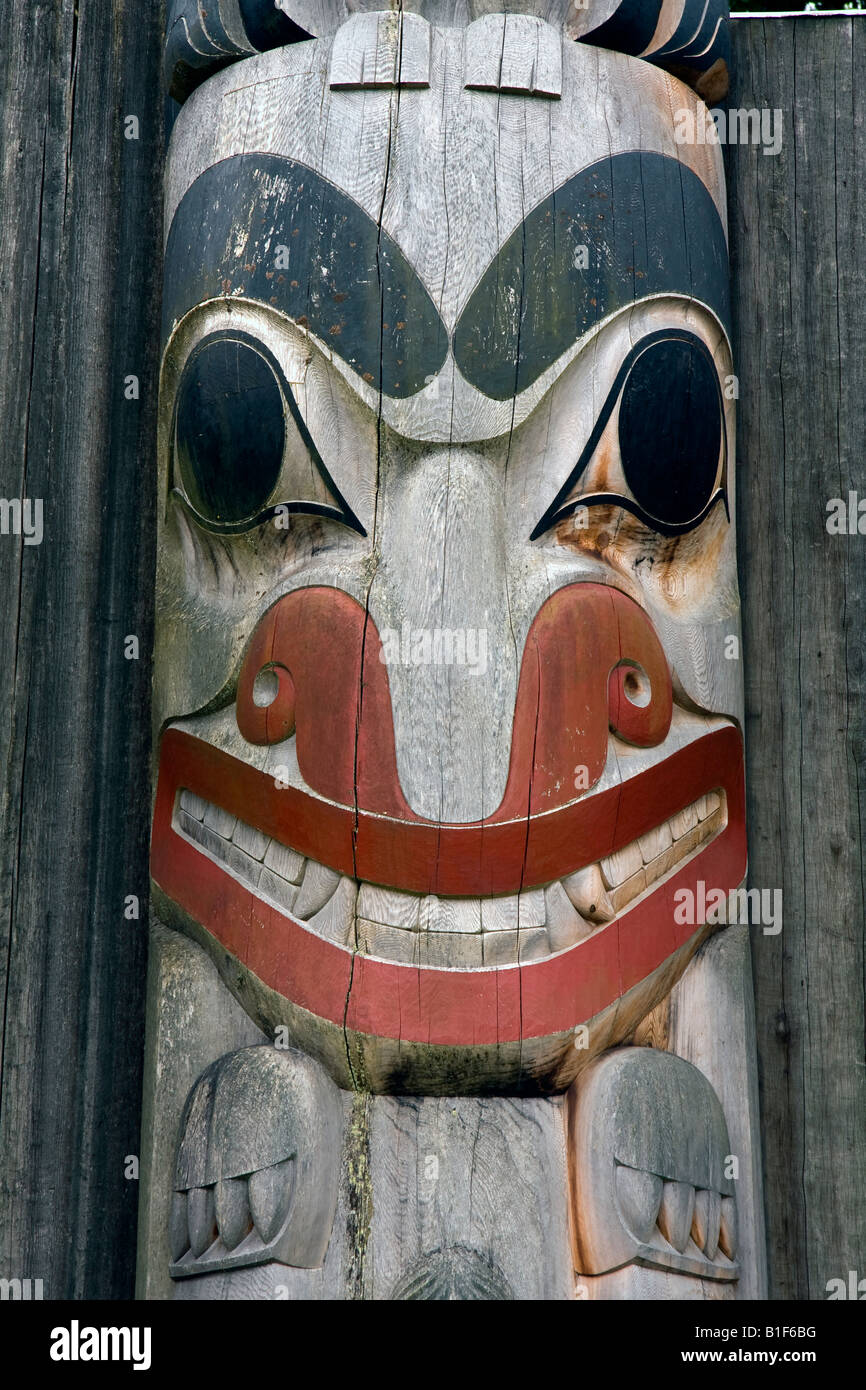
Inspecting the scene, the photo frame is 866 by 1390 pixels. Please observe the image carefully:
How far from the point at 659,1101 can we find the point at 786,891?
913 mm

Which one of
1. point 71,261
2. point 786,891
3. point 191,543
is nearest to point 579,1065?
point 786,891

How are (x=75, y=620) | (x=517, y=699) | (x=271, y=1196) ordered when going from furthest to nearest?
(x=75, y=620) → (x=517, y=699) → (x=271, y=1196)

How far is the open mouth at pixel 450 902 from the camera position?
310 cm

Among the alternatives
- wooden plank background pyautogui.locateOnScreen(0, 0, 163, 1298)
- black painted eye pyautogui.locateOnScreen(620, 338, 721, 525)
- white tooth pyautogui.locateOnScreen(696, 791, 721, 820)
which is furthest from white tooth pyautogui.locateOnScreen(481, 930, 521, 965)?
wooden plank background pyautogui.locateOnScreen(0, 0, 163, 1298)

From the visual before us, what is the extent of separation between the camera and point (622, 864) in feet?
10.7

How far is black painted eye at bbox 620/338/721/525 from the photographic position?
134 inches

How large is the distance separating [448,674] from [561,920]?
1.73 feet

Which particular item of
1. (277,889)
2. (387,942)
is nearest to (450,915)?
(387,942)

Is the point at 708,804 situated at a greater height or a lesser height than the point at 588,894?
greater

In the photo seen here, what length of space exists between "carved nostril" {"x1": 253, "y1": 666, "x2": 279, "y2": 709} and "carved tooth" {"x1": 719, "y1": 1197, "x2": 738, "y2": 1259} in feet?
4.45

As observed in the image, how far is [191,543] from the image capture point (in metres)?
3.64
